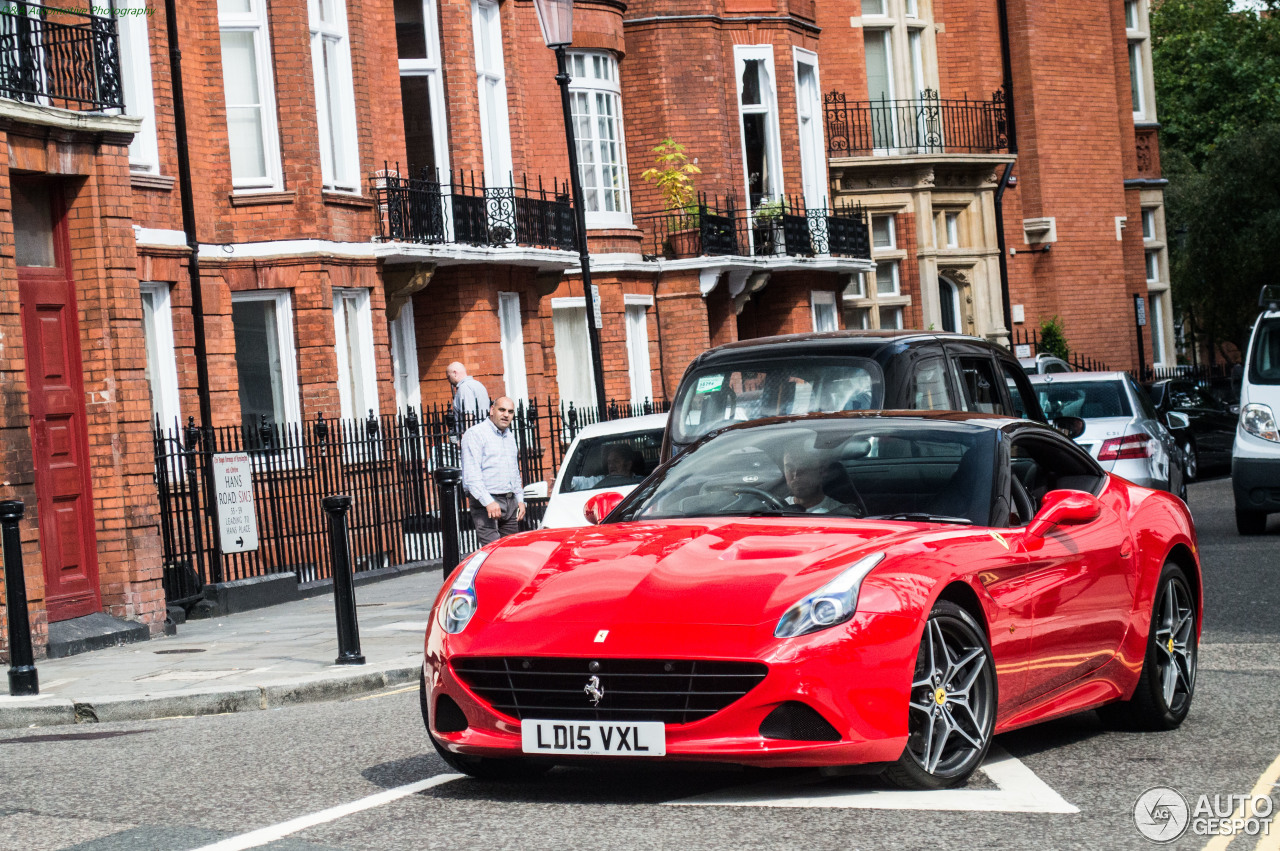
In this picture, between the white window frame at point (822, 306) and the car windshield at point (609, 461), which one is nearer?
the car windshield at point (609, 461)

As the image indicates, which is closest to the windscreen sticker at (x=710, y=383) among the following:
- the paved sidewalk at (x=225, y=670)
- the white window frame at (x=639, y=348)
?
the paved sidewalk at (x=225, y=670)

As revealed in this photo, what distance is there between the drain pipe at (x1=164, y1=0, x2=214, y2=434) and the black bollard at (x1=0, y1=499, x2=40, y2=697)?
8.82 meters

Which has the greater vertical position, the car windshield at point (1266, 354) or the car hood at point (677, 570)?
the car windshield at point (1266, 354)

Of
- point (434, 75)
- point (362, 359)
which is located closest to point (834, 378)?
point (362, 359)

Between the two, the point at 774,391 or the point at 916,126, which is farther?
the point at 916,126

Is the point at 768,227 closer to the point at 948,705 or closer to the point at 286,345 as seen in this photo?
the point at 286,345

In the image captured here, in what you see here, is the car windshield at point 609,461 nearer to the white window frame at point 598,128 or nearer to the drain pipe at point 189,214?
the drain pipe at point 189,214

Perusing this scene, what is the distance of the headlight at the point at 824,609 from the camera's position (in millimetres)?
5918

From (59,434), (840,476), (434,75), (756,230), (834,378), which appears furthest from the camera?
(756,230)

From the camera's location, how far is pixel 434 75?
25.2 m

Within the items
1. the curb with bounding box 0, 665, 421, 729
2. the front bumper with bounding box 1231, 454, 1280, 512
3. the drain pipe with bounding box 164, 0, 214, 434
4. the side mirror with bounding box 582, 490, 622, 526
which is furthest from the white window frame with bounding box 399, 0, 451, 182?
the side mirror with bounding box 582, 490, 622, 526

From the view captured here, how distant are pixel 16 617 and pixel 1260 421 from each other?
11.3 metres

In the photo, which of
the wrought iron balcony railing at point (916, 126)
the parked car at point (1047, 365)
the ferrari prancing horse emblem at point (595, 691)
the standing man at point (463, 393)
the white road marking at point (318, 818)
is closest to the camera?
the white road marking at point (318, 818)

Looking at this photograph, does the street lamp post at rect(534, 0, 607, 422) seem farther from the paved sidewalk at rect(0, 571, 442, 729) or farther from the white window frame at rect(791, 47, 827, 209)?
the white window frame at rect(791, 47, 827, 209)
